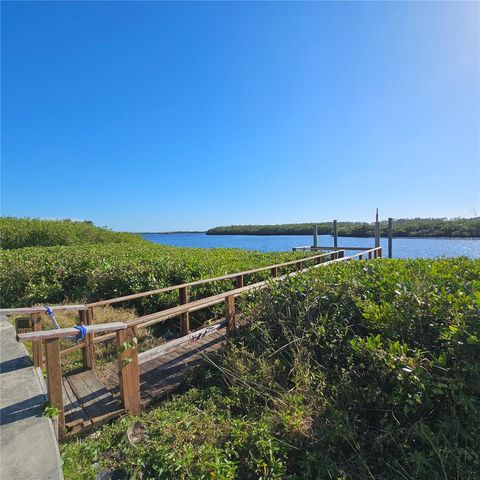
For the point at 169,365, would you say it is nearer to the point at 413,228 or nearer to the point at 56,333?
the point at 56,333

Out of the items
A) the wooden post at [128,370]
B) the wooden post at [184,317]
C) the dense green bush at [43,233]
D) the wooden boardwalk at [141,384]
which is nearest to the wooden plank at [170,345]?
the wooden boardwalk at [141,384]

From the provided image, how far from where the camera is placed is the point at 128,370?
3.15 meters

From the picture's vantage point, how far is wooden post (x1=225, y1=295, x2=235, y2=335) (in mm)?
4375

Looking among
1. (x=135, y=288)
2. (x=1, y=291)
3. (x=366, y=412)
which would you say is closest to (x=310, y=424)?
(x=366, y=412)

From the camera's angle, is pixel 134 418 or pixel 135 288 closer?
pixel 134 418

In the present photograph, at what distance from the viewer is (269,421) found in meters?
2.76

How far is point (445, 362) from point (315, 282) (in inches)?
74.0

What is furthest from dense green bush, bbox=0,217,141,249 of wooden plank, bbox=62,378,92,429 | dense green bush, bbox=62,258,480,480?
dense green bush, bbox=62,258,480,480

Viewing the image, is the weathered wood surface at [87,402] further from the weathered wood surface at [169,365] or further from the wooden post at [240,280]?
the wooden post at [240,280]

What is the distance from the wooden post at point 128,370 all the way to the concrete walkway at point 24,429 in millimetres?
679

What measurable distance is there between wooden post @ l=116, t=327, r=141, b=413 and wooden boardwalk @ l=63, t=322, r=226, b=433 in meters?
0.12

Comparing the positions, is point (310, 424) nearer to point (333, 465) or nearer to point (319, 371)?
point (333, 465)

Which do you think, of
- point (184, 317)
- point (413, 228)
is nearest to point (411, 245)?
point (413, 228)

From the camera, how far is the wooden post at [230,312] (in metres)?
4.38
